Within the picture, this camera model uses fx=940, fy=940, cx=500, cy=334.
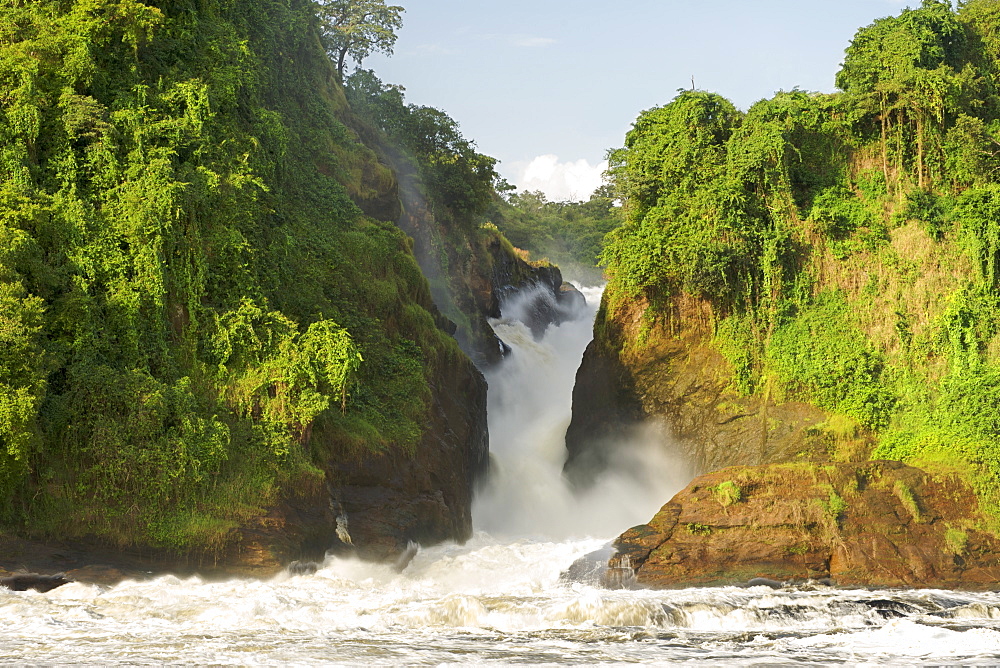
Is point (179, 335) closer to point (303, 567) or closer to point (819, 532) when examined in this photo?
point (303, 567)

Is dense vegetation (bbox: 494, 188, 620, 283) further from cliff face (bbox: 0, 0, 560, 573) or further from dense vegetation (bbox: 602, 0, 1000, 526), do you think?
cliff face (bbox: 0, 0, 560, 573)

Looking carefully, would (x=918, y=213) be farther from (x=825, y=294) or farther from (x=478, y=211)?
(x=478, y=211)

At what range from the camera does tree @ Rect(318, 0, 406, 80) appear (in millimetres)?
44844

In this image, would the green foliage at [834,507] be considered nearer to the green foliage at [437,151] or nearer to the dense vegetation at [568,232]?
the green foliage at [437,151]

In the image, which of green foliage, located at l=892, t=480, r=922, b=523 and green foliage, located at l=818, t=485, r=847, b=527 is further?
green foliage, located at l=892, t=480, r=922, b=523

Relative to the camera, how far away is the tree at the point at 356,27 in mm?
44844

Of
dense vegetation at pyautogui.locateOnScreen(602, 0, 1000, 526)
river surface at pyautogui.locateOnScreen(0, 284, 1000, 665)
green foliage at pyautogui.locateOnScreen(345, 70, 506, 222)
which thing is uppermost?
green foliage at pyautogui.locateOnScreen(345, 70, 506, 222)

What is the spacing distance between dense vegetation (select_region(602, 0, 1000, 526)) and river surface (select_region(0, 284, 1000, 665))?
6864mm

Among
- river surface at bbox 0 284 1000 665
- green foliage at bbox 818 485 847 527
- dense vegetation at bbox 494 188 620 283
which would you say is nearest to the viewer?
river surface at bbox 0 284 1000 665

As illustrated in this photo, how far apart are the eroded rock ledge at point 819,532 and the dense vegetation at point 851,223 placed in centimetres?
244

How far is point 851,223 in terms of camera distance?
2536cm

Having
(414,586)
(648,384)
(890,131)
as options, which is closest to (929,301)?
(890,131)

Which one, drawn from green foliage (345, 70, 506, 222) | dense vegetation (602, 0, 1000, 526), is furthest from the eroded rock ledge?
green foliage (345, 70, 506, 222)

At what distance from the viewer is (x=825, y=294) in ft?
82.0
